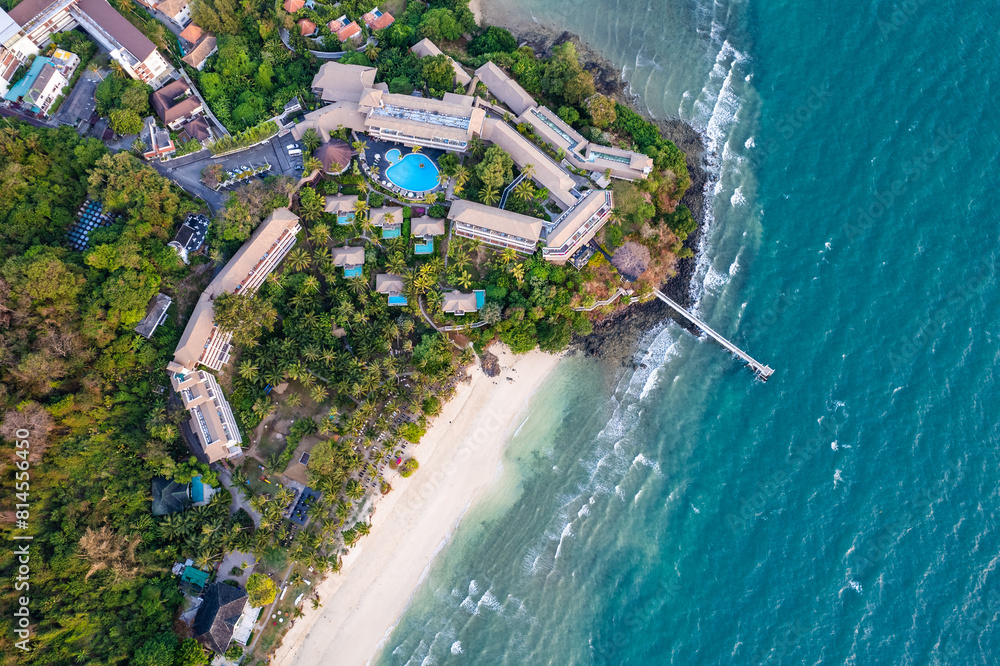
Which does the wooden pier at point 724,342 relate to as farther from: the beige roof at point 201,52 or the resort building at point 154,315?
the beige roof at point 201,52

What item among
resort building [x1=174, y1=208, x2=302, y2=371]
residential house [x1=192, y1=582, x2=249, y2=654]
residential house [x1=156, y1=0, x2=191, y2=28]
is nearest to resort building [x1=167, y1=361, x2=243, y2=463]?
resort building [x1=174, y1=208, x2=302, y2=371]

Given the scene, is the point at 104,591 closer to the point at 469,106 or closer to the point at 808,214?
the point at 469,106

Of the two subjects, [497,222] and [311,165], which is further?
[311,165]

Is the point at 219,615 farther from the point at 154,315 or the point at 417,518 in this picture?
the point at 154,315

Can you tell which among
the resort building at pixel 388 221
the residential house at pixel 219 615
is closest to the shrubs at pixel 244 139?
the resort building at pixel 388 221

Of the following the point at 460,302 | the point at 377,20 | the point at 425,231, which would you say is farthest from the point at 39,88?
the point at 460,302
